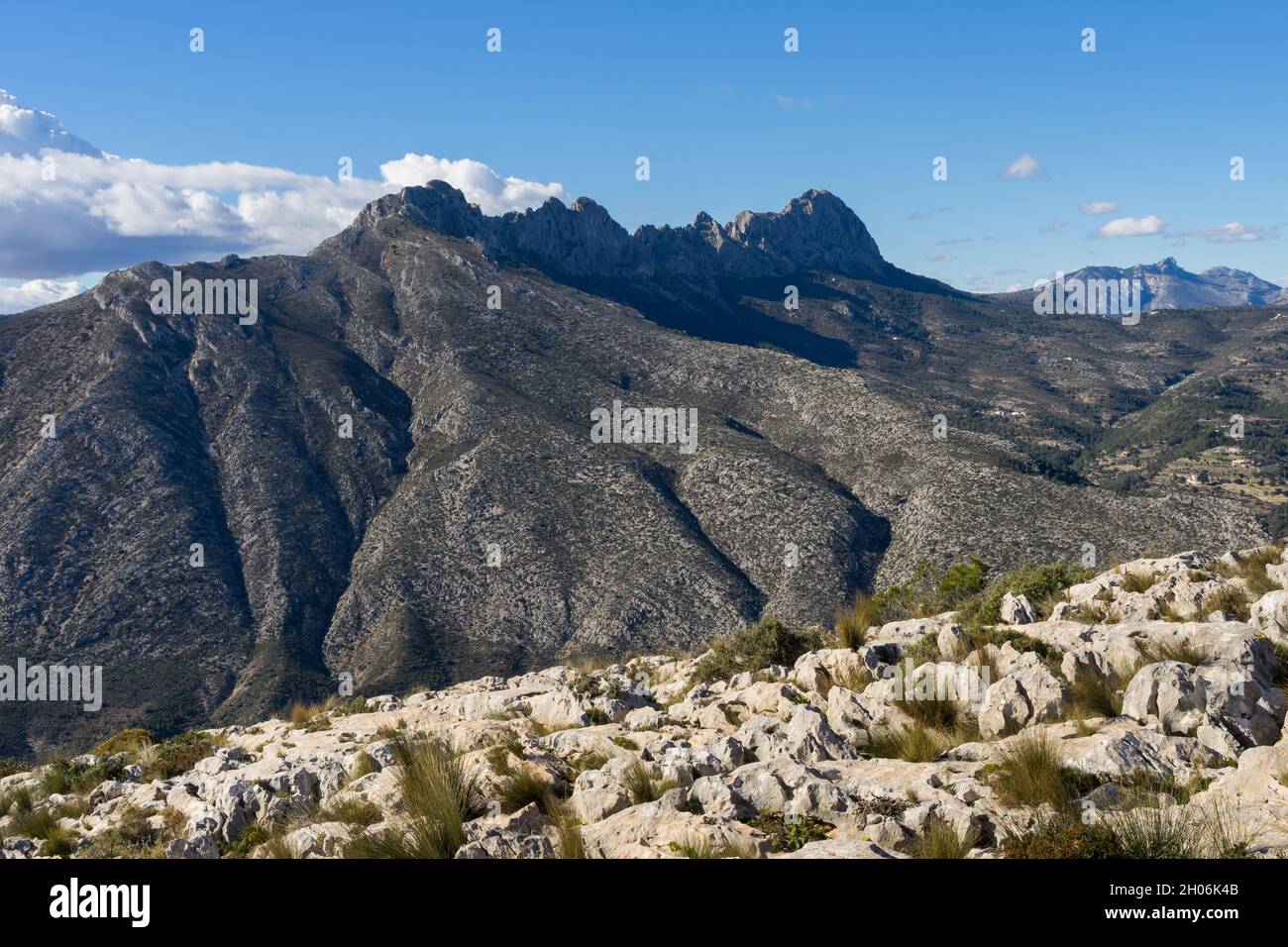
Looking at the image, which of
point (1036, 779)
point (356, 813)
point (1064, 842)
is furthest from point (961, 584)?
point (356, 813)

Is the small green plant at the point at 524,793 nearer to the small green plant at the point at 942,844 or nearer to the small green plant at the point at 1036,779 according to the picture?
the small green plant at the point at 942,844

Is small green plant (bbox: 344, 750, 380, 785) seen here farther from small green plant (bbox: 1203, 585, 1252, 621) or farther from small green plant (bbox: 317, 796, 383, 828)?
small green plant (bbox: 1203, 585, 1252, 621)

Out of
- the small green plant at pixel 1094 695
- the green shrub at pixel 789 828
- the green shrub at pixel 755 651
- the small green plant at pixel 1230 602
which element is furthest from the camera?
the green shrub at pixel 755 651

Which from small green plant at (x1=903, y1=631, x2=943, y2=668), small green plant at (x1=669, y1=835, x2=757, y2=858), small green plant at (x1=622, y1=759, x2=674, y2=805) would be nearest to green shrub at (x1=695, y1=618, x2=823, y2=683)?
small green plant at (x1=903, y1=631, x2=943, y2=668)

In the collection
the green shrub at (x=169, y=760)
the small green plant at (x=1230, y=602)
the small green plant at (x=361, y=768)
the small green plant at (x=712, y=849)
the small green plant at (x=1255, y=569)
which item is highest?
the small green plant at (x=1255, y=569)

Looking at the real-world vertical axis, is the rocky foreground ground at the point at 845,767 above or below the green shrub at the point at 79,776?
above

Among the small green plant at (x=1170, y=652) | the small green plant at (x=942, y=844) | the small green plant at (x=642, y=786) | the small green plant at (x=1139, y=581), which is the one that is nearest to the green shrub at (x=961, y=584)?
the small green plant at (x=1139, y=581)
